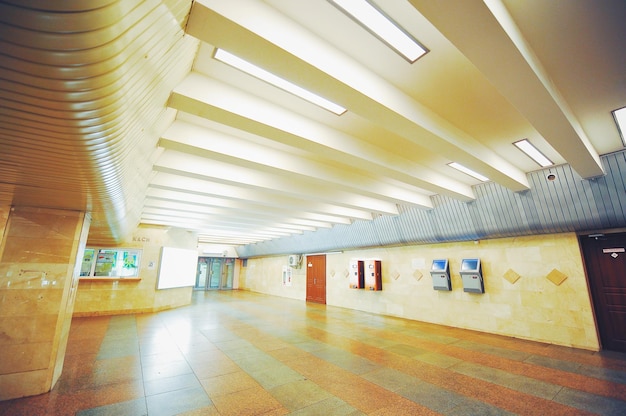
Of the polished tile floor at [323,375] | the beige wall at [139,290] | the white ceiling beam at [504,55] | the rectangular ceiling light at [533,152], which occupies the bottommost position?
the polished tile floor at [323,375]

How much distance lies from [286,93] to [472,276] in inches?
258

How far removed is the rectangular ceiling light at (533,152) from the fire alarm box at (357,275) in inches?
248

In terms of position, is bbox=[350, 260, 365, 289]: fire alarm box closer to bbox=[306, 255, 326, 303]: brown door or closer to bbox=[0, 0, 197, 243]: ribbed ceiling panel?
bbox=[306, 255, 326, 303]: brown door

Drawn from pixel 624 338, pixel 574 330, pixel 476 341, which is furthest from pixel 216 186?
pixel 624 338

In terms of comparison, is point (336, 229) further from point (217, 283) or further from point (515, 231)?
point (217, 283)

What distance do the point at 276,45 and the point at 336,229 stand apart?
870 centimetres

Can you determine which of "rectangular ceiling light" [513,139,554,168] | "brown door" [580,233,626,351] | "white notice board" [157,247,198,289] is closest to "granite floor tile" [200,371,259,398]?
"rectangular ceiling light" [513,139,554,168]

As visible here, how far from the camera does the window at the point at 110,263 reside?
8.95m

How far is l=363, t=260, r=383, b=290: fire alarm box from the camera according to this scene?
930 centimetres

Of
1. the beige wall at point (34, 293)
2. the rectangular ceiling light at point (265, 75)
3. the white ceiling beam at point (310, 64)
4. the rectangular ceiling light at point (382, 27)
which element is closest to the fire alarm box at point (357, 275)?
the white ceiling beam at point (310, 64)

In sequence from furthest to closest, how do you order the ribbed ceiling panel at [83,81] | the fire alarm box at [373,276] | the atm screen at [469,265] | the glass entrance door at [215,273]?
the glass entrance door at [215,273], the fire alarm box at [373,276], the atm screen at [469,265], the ribbed ceiling panel at [83,81]

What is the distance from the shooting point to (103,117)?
5.54 ft

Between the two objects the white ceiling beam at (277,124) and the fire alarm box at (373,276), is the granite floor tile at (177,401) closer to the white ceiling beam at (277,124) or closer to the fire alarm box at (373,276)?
the white ceiling beam at (277,124)

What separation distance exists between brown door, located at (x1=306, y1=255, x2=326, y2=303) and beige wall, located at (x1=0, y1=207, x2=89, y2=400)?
31.1 feet
